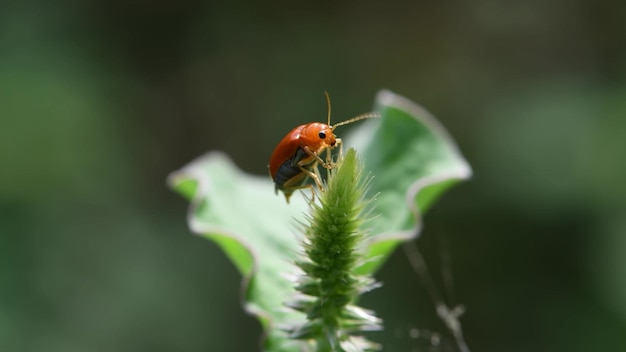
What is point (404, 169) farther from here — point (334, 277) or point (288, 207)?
point (334, 277)

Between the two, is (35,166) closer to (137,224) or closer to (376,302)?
(137,224)

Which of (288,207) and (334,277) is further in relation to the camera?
(288,207)

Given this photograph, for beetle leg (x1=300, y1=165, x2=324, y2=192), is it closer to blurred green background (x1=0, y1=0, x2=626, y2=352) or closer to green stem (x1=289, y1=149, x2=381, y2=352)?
green stem (x1=289, y1=149, x2=381, y2=352)

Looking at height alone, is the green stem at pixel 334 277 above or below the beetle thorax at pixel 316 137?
below

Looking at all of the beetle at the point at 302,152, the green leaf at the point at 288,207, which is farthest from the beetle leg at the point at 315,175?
the green leaf at the point at 288,207

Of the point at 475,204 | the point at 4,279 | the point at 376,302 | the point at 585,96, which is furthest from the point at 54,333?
the point at 585,96

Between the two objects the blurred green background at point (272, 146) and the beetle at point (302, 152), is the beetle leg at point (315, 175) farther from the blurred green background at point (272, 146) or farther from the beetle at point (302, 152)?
the blurred green background at point (272, 146)

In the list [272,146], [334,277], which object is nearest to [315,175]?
[334,277]
